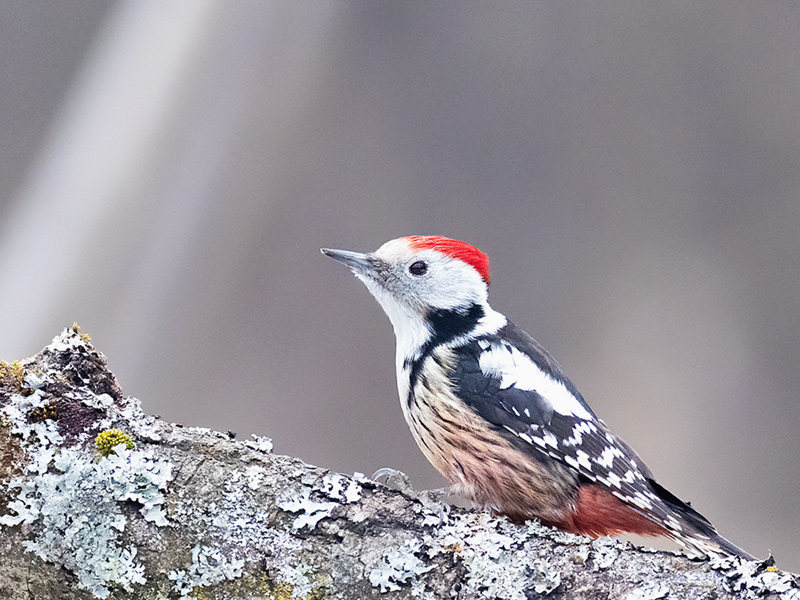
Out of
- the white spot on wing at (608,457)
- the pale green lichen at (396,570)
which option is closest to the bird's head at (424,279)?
the white spot on wing at (608,457)

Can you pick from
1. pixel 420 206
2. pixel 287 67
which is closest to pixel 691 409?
pixel 420 206

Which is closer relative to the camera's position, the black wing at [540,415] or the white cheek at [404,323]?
the black wing at [540,415]

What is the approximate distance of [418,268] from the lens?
115 centimetres

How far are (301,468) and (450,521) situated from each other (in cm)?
14

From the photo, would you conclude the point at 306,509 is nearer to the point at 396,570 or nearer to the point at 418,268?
the point at 396,570

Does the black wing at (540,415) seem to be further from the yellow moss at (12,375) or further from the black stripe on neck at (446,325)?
the yellow moss at (12,375)

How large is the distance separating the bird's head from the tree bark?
0.46m

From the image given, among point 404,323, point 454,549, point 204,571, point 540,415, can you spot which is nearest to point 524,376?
point 540,415

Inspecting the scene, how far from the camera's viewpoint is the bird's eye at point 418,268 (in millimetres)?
1146

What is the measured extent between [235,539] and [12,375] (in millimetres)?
253

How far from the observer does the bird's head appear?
1.14 m

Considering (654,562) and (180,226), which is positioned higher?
(180,226)

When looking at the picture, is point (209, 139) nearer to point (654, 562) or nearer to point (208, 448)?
point (208, 448)

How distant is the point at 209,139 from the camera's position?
2305mm
